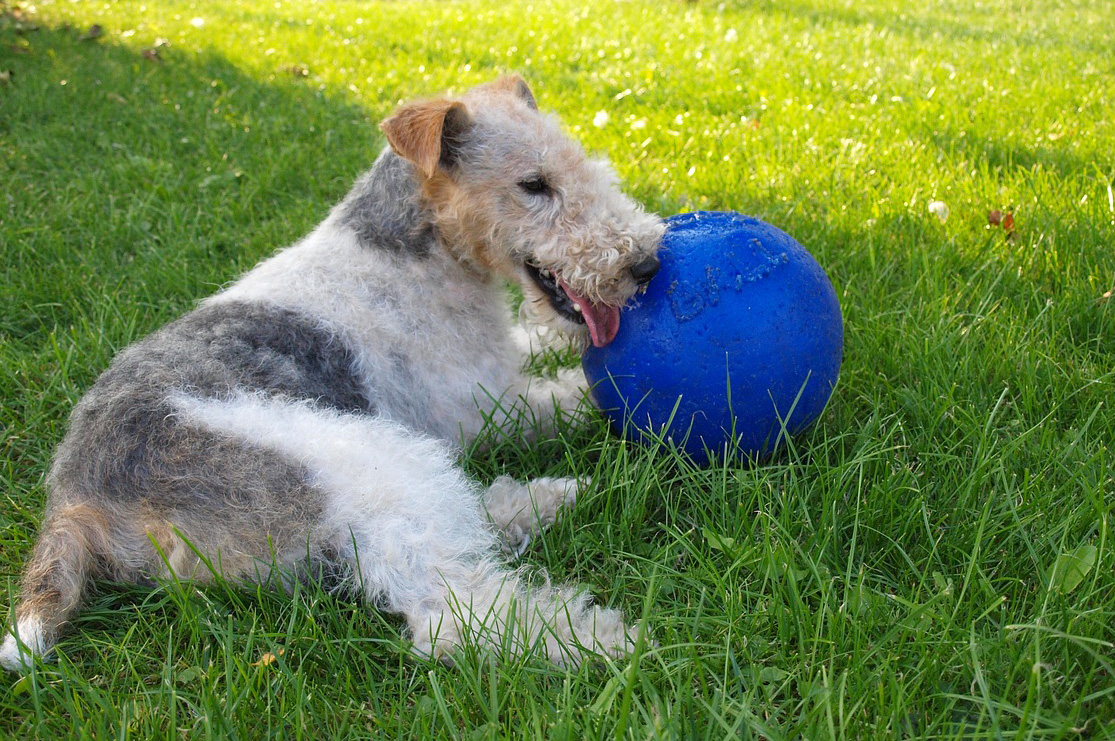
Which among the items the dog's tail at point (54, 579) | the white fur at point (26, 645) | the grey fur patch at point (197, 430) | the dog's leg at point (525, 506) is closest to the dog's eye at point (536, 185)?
the grey fur patch at point (197, 430)

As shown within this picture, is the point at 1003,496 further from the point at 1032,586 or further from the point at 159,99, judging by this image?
the point at 159,99

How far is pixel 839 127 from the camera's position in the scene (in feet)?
20.9

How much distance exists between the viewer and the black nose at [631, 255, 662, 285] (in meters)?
3.07

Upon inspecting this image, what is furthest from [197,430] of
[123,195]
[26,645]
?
[123,195]

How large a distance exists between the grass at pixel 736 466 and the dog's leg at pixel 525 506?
94 millimetres

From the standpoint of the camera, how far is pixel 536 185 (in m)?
3.34

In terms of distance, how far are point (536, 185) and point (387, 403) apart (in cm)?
107

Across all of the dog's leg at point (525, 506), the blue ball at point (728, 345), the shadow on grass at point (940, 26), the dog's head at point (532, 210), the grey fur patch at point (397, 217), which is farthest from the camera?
the shadow on grass at point (940, 26)

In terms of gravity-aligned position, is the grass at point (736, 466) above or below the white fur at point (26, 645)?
below

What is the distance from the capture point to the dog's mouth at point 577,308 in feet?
10.5

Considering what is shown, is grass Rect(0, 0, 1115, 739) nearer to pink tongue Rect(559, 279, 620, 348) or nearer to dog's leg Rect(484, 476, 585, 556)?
dog's leg Rect(484, 476, 585, 556)

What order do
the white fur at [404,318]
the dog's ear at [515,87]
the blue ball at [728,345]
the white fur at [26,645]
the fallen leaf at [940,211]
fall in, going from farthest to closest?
the fallen leaf at [940,211] < the dog's ear at [515,87] < the white fur at [404,318] < the blue ball at [728,345] < the white fur at [26,645]

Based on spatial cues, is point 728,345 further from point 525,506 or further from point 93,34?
point 93,34

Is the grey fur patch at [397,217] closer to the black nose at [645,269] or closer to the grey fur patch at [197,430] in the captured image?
the grey fur patch at [197,430]
